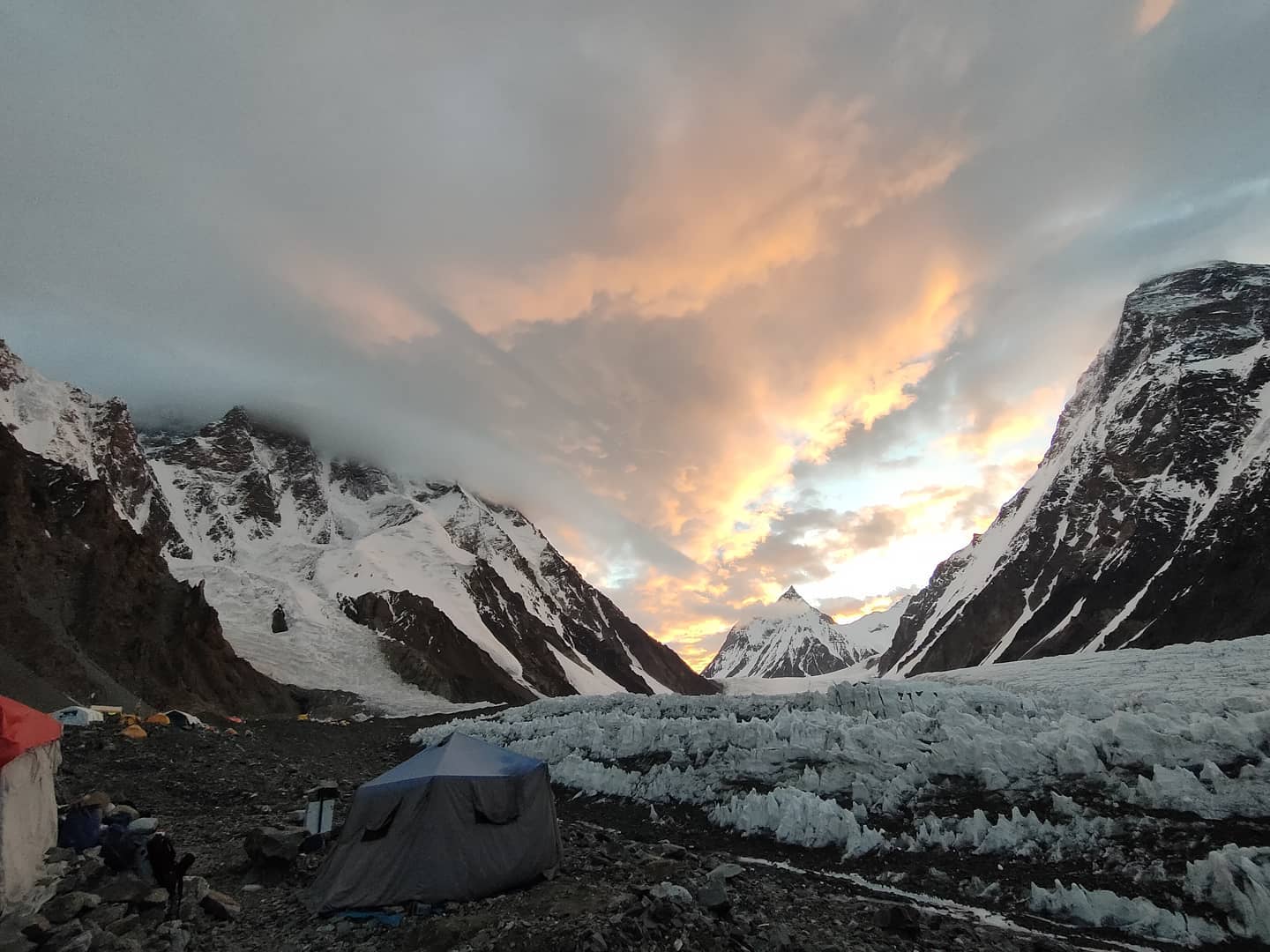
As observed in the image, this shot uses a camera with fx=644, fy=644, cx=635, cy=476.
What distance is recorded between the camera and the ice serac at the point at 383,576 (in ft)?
210

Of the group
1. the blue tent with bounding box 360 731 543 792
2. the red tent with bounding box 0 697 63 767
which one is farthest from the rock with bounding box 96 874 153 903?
the blue tent with bounding box 360 731 543 792

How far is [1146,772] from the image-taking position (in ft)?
39.8

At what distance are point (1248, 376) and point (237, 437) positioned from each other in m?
176

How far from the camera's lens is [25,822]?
791 centimetres

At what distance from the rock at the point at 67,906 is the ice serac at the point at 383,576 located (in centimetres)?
5495

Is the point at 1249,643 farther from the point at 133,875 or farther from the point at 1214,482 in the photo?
the point at 1214,482

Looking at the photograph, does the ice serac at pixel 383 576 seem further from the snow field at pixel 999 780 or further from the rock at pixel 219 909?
the rock at pixel 219 909

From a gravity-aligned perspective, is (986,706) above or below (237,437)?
below

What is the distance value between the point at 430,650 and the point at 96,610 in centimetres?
3630

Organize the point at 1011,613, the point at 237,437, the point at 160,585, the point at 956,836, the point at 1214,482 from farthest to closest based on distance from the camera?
the point at 237,437, the point at 1011,613, the point at 1214,482, the point at 160,585, the point at 956,836

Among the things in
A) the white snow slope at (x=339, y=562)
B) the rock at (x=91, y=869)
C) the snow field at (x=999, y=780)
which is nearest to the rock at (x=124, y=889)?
the rock at (x=91, y=869)

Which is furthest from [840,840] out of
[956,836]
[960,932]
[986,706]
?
[986,706]

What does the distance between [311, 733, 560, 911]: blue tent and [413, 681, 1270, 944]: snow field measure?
5.77 meters

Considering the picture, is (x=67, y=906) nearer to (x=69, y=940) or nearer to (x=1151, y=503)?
(x=69, y=940)
